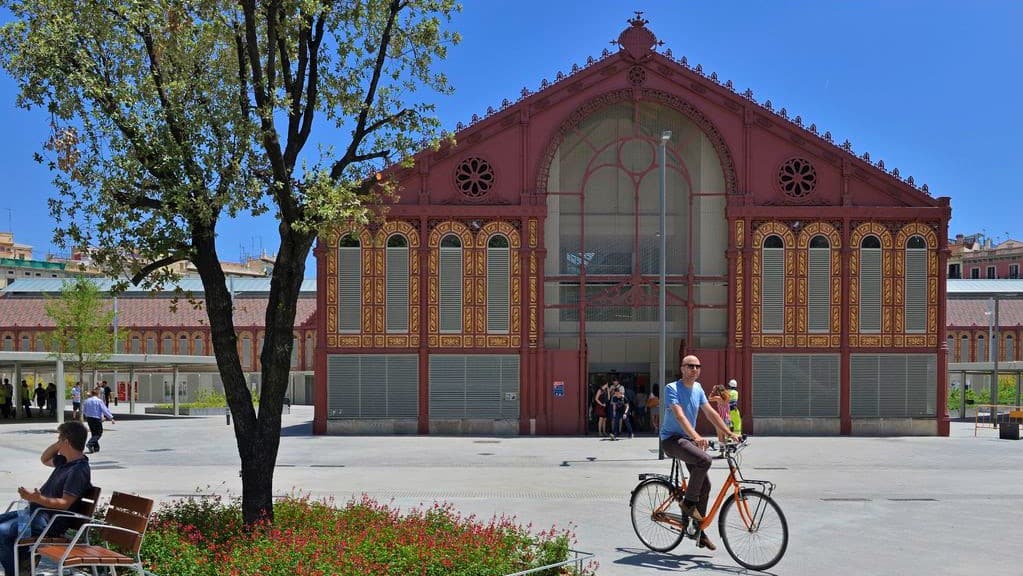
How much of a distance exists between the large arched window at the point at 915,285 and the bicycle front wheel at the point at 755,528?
26045 millimetres

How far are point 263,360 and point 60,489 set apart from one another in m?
2.53

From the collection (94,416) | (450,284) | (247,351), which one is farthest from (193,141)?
(247,351)

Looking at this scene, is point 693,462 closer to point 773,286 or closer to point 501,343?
point 501,343

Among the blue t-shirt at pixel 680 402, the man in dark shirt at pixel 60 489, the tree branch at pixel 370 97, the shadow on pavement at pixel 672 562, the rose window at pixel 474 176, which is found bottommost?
the shadow on pavement at pixel 672 562

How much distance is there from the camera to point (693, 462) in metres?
11.6

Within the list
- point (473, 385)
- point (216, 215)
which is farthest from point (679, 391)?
point (473, 385)

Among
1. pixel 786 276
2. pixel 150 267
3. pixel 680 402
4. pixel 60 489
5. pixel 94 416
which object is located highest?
pixel 786 276

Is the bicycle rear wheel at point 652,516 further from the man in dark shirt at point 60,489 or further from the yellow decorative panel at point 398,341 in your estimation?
the yellow decorative panel at point 398,341

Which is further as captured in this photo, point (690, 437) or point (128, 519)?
point (690, 437)

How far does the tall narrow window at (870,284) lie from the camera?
35.4 m

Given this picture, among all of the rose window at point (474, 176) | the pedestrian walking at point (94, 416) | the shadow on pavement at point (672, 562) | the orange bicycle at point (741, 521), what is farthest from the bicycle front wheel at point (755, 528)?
the rose window at point (474, 176)

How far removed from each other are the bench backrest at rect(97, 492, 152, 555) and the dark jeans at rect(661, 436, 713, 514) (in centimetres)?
529

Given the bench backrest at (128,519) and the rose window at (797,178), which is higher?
the rose window at (797,178)

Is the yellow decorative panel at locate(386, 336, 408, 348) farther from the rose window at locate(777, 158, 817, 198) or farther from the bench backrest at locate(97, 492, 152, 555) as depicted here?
the bench backrest at locate(97, 492, 152, 555)
